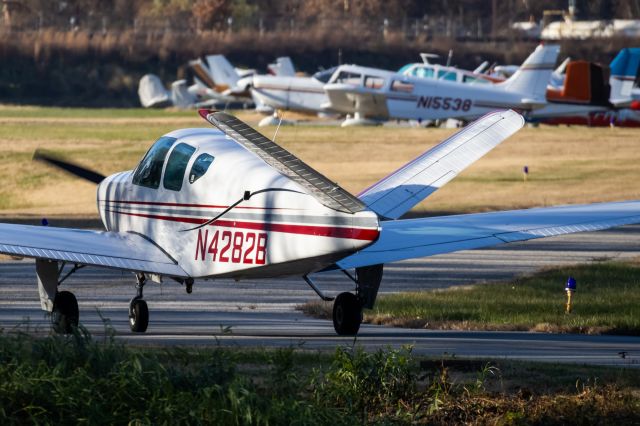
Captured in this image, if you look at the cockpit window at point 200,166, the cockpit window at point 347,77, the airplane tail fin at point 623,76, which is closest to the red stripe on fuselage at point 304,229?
the cockpit window at point 200,166

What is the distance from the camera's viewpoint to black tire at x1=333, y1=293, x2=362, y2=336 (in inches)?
547

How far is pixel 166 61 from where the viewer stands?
10412 cm

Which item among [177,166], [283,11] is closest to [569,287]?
[177,166]

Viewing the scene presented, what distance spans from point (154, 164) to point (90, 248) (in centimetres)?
133

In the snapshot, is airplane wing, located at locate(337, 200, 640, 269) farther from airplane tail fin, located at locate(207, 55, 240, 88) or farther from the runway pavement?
airplane tail fin, located at locate(207, 55, 240, 88)

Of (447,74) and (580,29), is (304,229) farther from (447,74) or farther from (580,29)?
(580,29)

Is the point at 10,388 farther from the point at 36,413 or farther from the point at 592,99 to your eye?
the point at 592,99

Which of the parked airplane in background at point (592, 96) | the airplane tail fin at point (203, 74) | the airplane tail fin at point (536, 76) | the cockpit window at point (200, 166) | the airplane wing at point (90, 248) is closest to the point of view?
the airplane wing at point (90, 248)

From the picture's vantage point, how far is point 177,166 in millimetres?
14156

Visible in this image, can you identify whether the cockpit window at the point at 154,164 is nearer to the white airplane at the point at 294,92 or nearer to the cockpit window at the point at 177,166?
the cockpit window at the point at 177,166

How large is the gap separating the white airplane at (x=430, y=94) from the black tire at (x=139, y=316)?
148ft

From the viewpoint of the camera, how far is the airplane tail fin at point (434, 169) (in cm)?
1403

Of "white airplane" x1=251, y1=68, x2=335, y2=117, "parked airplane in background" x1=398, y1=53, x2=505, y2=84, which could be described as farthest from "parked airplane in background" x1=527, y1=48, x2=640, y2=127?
"white airplane" x1=251, y1=68, x2=335, y2=117

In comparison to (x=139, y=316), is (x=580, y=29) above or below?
below
